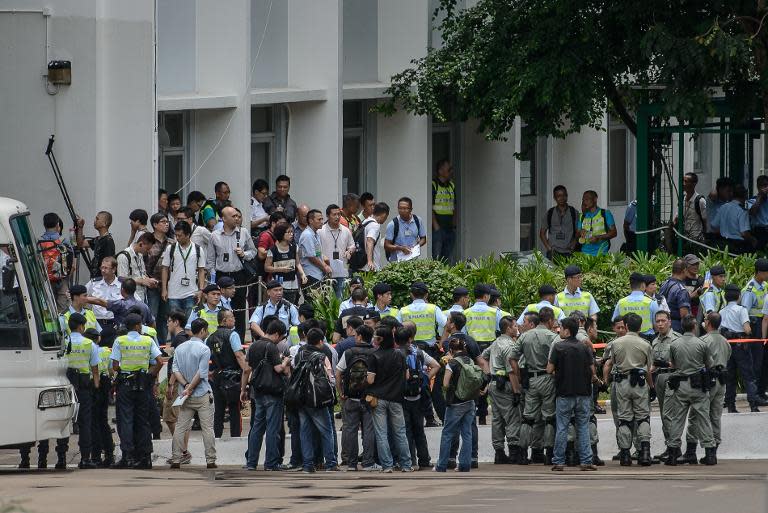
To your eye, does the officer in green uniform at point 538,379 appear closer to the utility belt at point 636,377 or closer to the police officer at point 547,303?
the utility belt at point 636,377

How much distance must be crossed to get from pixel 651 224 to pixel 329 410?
1004 cm

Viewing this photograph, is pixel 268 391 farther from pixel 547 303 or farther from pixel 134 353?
pixel 547 303

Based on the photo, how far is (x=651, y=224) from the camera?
2681 cm

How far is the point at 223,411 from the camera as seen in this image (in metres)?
19.6

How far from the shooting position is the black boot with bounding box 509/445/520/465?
18672 mm

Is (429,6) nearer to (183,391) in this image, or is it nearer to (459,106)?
(459,106)

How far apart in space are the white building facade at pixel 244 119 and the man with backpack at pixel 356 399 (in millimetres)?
6479

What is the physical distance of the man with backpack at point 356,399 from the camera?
1784 centimetres

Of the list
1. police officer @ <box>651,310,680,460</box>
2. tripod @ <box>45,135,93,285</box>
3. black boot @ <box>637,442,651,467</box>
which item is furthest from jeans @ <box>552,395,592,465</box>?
tripod @ <box>45,135,93,285</box>

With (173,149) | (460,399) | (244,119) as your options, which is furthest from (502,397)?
(173,149)

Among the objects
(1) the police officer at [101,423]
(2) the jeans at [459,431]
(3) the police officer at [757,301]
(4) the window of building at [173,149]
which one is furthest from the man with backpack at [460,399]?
(4) the window of building at [173,149]

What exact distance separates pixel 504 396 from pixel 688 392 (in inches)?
79.0

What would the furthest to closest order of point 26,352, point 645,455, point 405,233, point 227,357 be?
point 405,233
point 227,357
point 645,455
point 26,352

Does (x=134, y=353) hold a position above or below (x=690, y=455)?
above
